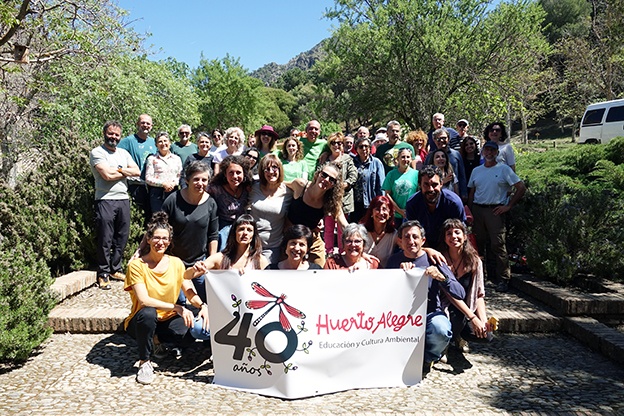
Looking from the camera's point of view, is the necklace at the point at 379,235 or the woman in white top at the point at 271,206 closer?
the woman in white top at the point at 271,206

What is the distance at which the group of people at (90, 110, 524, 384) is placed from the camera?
413cm

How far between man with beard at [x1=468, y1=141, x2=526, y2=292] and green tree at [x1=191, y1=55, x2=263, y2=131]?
41.5 m

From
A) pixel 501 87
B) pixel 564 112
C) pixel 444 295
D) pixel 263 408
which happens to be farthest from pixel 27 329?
pixel 564 112

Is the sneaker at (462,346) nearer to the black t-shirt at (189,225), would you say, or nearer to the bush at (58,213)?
the black t-shirt at (189,225)

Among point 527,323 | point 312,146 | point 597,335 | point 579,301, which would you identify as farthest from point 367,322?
point 312,146

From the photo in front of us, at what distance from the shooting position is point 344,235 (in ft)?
13.8

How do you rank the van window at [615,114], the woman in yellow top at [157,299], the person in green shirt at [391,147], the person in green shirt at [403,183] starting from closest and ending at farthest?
the woman in yellow top at [157,299]
the person in green shirt at [403,183]
the person in green shirt at [391,147]
the van window at [615,114]

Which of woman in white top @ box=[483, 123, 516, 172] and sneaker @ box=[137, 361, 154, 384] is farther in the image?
woman in white top @ box=[483, 123, 516, 172]

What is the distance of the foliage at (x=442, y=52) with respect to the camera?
14359mm

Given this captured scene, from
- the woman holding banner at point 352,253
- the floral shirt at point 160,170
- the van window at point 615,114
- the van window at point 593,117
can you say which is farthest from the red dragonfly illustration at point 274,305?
the van window at point 593,117

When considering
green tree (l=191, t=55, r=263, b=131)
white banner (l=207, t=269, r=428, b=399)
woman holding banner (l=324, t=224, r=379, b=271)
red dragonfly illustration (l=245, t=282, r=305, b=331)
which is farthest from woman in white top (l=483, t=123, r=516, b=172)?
green tree (l=191, t=55, r=263, b=131)

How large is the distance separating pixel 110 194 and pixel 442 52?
471 inches

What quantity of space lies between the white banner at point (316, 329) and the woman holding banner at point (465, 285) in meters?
0.49

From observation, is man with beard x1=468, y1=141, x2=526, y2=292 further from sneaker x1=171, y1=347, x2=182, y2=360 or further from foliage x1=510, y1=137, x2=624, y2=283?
sneaker x1=171, y1=347, x2=182, y2=360
